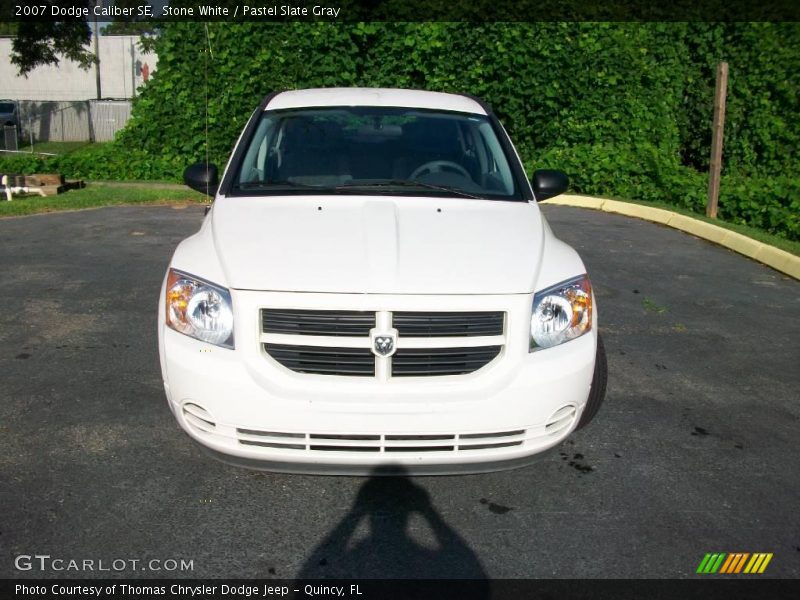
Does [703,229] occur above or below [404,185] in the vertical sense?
below

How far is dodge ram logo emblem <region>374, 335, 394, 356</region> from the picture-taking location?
3.12 m

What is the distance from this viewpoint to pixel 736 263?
8812mm

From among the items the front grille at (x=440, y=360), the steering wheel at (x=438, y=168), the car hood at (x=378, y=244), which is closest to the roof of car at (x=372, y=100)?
the steering wheel at (x=438, y=168)

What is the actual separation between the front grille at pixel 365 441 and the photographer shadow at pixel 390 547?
0.37ft

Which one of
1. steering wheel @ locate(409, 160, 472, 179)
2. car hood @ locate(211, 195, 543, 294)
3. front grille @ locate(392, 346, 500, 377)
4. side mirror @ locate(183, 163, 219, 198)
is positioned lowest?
front grille @ locate(392, 346, 500, 377)

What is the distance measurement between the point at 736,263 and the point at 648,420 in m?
5.05

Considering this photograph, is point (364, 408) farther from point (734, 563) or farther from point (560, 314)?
point (734, 563)

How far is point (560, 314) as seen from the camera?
11.2 ft

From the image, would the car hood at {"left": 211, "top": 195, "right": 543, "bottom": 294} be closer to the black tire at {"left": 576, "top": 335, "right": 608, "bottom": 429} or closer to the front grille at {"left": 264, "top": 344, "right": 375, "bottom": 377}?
the front grille at {"left": 264, "top": 344, "right": 375, "bottom": 377}

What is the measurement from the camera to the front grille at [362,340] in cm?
314

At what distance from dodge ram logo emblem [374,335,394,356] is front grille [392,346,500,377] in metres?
0.04

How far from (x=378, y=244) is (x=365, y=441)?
90cm

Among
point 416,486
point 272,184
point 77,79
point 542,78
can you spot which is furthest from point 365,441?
point 77,79

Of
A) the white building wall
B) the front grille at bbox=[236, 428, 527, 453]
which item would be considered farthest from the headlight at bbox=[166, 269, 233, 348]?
the white building wall
